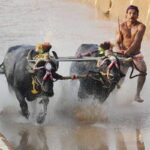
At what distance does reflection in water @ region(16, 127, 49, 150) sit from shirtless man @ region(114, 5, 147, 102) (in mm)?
2336

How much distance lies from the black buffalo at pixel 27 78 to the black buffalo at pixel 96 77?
2.45ft

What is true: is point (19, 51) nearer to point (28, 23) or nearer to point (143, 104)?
point (143, 104)

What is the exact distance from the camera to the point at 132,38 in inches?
466

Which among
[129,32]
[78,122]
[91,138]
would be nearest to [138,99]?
[129,32]

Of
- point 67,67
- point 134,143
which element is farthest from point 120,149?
point 67,67

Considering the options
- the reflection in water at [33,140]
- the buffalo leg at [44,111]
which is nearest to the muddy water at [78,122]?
the reflection in water at [33,140]

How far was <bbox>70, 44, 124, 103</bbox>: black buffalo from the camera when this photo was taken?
1089 centimetres

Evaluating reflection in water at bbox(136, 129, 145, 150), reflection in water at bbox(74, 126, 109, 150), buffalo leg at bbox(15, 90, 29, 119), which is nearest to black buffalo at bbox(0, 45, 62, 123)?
buffalo leg at bbox(15, 90, 29, 119)

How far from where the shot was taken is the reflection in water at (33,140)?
31.7 feet

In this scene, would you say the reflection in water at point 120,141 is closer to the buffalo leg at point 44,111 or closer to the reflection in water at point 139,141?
the reflection in water at point 139,141

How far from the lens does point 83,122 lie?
1113 cm

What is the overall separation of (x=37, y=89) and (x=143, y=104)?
2559 mm

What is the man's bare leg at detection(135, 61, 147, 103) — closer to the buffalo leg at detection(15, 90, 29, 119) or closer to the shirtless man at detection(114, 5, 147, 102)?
the shirtless man at detection(114, 5, 147, 102)

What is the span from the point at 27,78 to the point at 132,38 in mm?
2193
